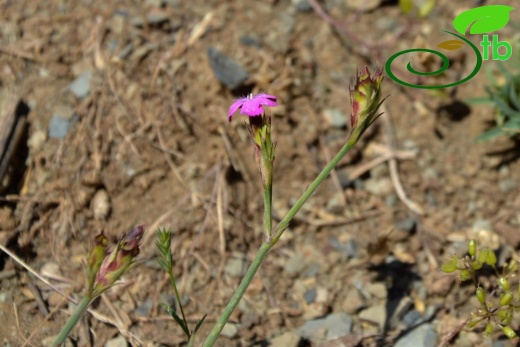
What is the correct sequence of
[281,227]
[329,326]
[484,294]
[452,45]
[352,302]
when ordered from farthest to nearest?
[452,45] → [352,302] → [329,326] → [484,294] → [281,227]

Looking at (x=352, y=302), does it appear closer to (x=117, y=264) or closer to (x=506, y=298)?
(x=506, y=298)

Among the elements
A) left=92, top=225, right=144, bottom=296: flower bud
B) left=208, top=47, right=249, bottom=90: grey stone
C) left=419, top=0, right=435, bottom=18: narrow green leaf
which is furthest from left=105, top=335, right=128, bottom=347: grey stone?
left=419, top=0, right=435, bottom=18: narrow green leaf

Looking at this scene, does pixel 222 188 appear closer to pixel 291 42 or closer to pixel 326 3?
pixel 291 42

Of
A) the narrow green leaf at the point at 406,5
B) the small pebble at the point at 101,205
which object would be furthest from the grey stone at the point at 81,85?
the narrow green leaf at the point at 406,5

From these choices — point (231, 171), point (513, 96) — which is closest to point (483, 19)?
point (513, 96)

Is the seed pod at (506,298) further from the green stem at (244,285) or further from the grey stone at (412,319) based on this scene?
the green stem at (244,285)

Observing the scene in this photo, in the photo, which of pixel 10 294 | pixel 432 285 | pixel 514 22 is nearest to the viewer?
pixel 10 294

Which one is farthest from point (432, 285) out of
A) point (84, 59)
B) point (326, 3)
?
point (84, 59)
